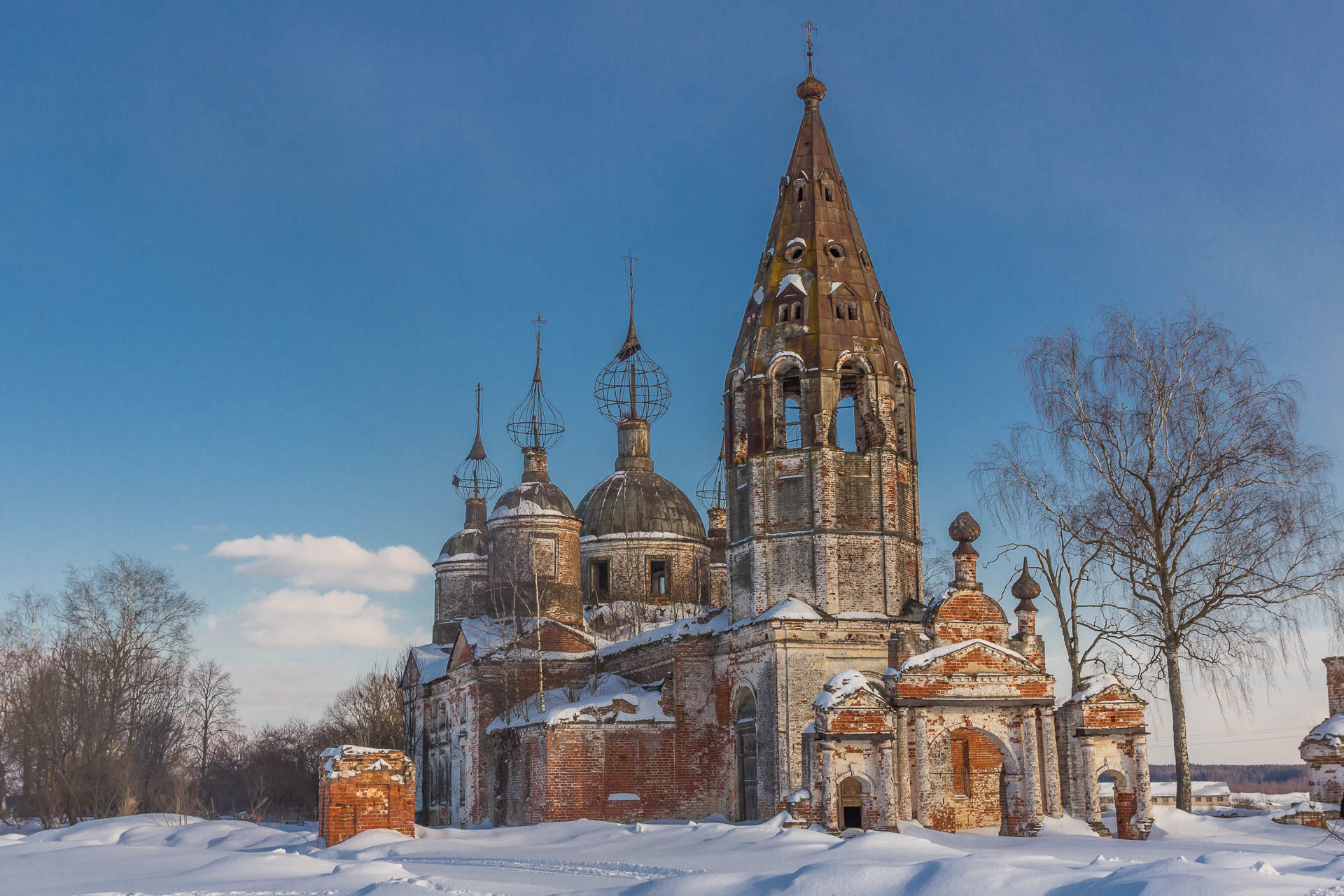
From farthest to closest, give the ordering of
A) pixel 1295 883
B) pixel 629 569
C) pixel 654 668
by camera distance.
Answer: pixel 629 569 < pixel 654 668 < pixel 1295 883

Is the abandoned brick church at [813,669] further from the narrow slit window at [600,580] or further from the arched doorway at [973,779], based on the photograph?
the narrow slit window at [600,580]

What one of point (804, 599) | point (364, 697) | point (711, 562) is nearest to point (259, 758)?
point (364, 697)

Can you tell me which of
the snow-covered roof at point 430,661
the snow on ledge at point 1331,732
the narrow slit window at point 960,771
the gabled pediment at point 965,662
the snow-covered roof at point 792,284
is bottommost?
the narrow slit window at point 960,771

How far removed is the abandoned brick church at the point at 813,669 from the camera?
1914 centimetres

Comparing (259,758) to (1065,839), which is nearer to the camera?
(1065,839)

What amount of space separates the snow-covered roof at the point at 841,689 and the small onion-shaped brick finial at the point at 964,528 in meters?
3.21

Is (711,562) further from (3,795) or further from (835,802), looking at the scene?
(3,795)

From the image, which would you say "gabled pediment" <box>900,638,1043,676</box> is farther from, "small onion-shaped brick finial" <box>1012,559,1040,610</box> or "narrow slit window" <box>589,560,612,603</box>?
"narrow slit window" <box>589,560,612,603</box>

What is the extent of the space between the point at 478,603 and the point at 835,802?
22.3 metres

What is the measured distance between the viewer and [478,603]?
39219 mm

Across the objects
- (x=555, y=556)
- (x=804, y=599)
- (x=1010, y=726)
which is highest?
(x=555, y=556)

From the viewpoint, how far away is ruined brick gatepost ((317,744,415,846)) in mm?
18547

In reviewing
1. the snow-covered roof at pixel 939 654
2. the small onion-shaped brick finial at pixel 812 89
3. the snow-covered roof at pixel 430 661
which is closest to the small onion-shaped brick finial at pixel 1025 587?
the snow-covered roof at pixel 939 654

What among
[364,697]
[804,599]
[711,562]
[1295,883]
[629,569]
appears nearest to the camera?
[1295,883]
